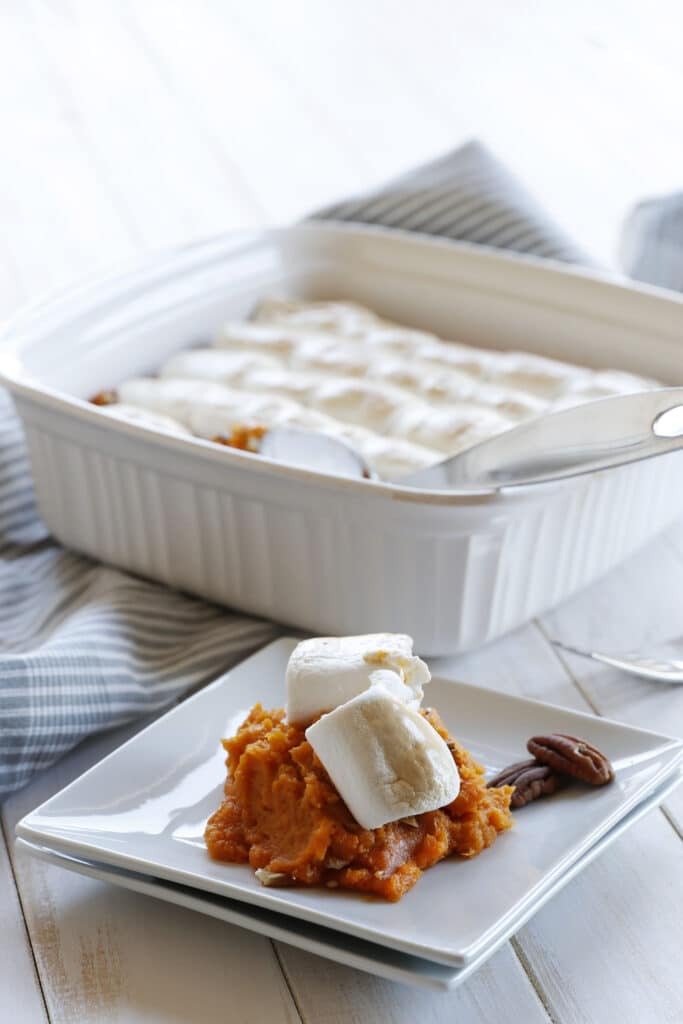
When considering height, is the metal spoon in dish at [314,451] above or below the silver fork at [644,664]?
above

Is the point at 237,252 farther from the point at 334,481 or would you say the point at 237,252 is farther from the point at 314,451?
the point at 334,481

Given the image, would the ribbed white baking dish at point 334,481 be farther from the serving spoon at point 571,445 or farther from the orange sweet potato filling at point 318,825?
the orange sweet potato filling at point 318,825

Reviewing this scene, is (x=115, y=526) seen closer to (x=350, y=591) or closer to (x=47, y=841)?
(x=350, y=591)

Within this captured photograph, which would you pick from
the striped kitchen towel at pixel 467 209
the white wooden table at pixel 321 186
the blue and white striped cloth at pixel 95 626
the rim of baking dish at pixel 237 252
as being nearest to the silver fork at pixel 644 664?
the white wooden table at pixel 321 186

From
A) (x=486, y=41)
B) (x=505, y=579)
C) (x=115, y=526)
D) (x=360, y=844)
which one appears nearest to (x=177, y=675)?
(x=115, y=526)

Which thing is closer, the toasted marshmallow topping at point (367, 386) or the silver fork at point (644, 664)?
the silver fork at point (644, 664)

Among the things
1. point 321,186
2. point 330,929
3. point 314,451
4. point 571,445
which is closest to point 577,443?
point 571,445

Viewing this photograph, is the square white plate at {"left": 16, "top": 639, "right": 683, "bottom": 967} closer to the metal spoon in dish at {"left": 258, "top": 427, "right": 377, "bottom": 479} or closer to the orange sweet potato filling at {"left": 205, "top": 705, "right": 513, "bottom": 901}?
the orange sweet potato filling at {"left": 205, "top": 705, "right": 513, "bottom": 901}

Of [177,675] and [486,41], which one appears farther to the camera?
[486,41]
